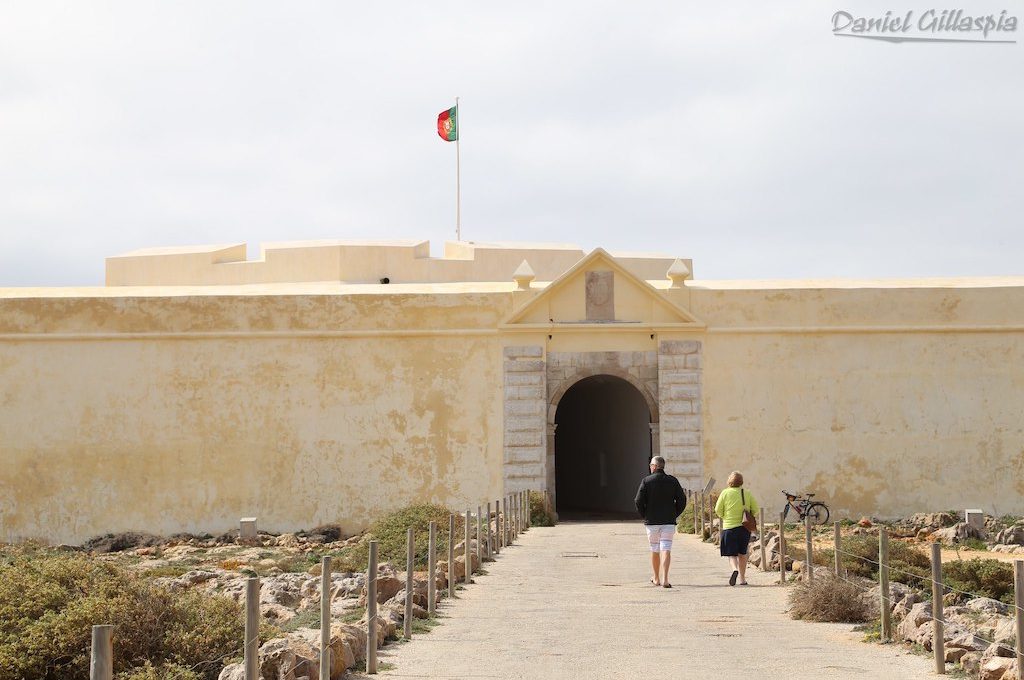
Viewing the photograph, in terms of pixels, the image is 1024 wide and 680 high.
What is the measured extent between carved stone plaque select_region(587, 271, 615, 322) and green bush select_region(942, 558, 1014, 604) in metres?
10.3

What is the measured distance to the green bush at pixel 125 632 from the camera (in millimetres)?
8992

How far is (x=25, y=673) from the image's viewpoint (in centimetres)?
896

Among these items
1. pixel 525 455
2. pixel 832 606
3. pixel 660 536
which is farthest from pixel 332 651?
pixel 525 455

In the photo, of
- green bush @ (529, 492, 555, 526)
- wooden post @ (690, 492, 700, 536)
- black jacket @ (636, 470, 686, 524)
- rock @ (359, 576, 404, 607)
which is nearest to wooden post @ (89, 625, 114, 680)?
rock @ (359, 576, 404, 607)

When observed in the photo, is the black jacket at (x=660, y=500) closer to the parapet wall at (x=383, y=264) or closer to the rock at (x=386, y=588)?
the rock at (x=386, y=588)

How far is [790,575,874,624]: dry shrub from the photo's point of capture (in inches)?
460

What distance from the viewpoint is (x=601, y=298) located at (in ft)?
84.2

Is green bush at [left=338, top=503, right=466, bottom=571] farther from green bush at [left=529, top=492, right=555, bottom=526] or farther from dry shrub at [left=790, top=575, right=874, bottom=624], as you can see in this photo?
dry shrub at [left=790, top=575, right=874, bottom=624]

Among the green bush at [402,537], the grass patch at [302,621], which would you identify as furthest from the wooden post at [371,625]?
the green bush at [402,537]

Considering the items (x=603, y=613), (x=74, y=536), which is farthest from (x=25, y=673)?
(x=74, y=536)

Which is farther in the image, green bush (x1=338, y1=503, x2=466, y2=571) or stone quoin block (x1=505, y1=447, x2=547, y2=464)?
stone quoin block (x1=505, y1=447, x2=547, y2=464)

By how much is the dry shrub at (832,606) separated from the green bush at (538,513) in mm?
12639

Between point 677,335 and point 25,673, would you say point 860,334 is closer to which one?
point 677,335

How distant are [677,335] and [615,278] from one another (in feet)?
5.33
